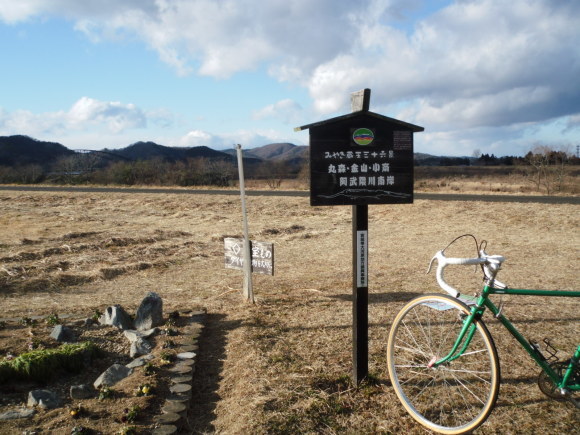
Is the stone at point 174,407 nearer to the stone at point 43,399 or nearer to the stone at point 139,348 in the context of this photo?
the stone at point 43,399

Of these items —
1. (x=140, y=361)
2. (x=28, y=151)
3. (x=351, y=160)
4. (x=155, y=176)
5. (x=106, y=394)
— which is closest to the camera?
(x=106, y=394)

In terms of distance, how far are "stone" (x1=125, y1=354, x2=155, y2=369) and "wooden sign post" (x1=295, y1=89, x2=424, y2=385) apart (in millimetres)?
1838

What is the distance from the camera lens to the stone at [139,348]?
4066 millimetres

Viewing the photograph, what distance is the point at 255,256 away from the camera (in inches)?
221

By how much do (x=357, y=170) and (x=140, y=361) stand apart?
98.4 inches

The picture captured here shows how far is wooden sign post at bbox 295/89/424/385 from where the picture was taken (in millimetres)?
3297

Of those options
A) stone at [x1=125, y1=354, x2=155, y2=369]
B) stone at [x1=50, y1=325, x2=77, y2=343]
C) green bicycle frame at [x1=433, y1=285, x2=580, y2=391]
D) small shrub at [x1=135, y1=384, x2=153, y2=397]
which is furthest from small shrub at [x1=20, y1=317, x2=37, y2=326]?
green bicycle frame at [x1=433, y1=285, x2=580, y2=391]

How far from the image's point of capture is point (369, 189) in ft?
11.0

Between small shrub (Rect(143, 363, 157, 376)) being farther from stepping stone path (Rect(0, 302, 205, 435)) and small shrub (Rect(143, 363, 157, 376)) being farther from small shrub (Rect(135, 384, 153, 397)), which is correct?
small shrub (Rect(135, 384, 153, 397))

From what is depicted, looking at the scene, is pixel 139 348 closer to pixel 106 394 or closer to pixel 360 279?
pixel 106 394

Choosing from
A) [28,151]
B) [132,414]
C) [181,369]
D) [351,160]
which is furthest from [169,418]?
[28,151]

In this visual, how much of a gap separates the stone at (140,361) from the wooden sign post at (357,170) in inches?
72.4

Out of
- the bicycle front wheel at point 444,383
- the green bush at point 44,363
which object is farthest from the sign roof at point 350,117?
the green bush at point 44,363

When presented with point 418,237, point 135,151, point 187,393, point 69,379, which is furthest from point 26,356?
point 135,151
